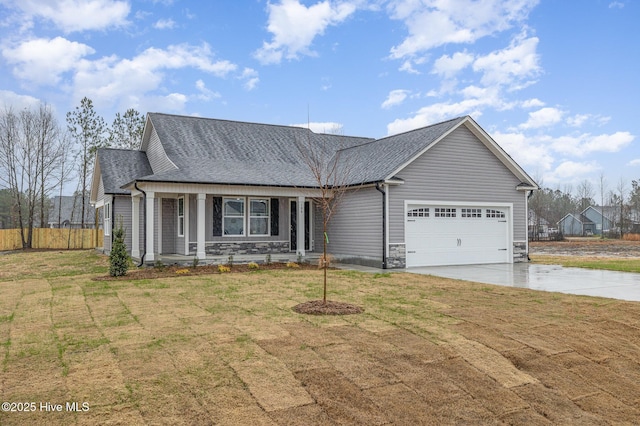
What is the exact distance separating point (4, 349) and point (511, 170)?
17.3m

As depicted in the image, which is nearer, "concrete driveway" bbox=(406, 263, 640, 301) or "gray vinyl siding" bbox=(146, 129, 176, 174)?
"concrete driveway" bbox=(406, 263, 640, 301)

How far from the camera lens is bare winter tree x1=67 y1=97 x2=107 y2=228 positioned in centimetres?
3438

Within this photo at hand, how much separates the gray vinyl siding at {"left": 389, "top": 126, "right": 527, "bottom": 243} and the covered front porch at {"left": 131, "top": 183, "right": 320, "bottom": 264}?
3.62 m

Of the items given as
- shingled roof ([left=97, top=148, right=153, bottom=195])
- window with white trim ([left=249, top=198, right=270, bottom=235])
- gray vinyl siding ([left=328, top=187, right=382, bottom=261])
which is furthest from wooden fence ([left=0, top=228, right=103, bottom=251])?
gray vinyl siding ([left=328, top=187, right=382, bottom=261])

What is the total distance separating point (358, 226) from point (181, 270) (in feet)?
21.3

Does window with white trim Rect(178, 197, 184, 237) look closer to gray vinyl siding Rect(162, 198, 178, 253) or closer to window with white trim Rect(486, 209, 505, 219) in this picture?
gray vinyl siding Rect(162, 198, 178, 253)

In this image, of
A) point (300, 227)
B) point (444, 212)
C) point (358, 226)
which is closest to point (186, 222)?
point (300, 227)

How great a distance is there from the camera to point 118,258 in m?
13.0

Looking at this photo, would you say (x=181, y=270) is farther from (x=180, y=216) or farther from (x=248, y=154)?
(x=248, y=154)

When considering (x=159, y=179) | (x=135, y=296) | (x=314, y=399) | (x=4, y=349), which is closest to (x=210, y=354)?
(x=314, y=399)

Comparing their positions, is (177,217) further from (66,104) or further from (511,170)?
(66,104)

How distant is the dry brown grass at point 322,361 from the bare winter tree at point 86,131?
28.3m

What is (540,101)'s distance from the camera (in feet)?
69.9

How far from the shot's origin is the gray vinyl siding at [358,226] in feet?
53.2
